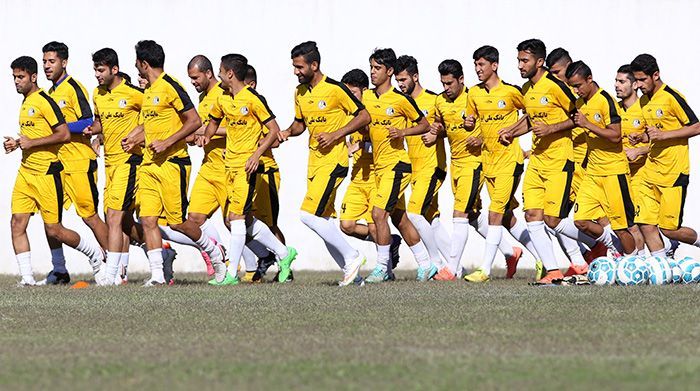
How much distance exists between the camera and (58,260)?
52.0ft

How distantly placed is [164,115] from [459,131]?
3333mm

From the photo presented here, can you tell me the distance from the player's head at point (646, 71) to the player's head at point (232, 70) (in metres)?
3.86

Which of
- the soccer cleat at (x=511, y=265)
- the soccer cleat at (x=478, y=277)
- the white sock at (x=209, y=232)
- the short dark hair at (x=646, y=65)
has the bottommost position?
the soccer cleat at (x=511, y=265)

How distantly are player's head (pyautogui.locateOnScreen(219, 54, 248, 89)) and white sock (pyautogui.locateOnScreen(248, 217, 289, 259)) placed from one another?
1.49 meters

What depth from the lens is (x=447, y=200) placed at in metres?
20.1

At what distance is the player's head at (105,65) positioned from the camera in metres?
15.0

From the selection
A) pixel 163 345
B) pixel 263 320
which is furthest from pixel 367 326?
pixel 163 345

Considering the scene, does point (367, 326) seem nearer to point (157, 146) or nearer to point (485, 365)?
point (485, 365)

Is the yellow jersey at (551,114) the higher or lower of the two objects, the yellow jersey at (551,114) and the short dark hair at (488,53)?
the lower

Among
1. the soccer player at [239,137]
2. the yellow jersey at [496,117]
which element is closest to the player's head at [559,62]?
the yellow jersey at [496,117]

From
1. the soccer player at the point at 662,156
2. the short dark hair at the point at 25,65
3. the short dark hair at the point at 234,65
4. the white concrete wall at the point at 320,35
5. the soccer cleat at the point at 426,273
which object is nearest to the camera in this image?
the soccer player at the point at 662,156

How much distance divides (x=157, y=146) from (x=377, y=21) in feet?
21.3

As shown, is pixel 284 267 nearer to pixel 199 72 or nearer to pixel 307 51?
pixel 199 72

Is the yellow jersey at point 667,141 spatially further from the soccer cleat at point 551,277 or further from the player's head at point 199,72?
the player's head at point 199,72
